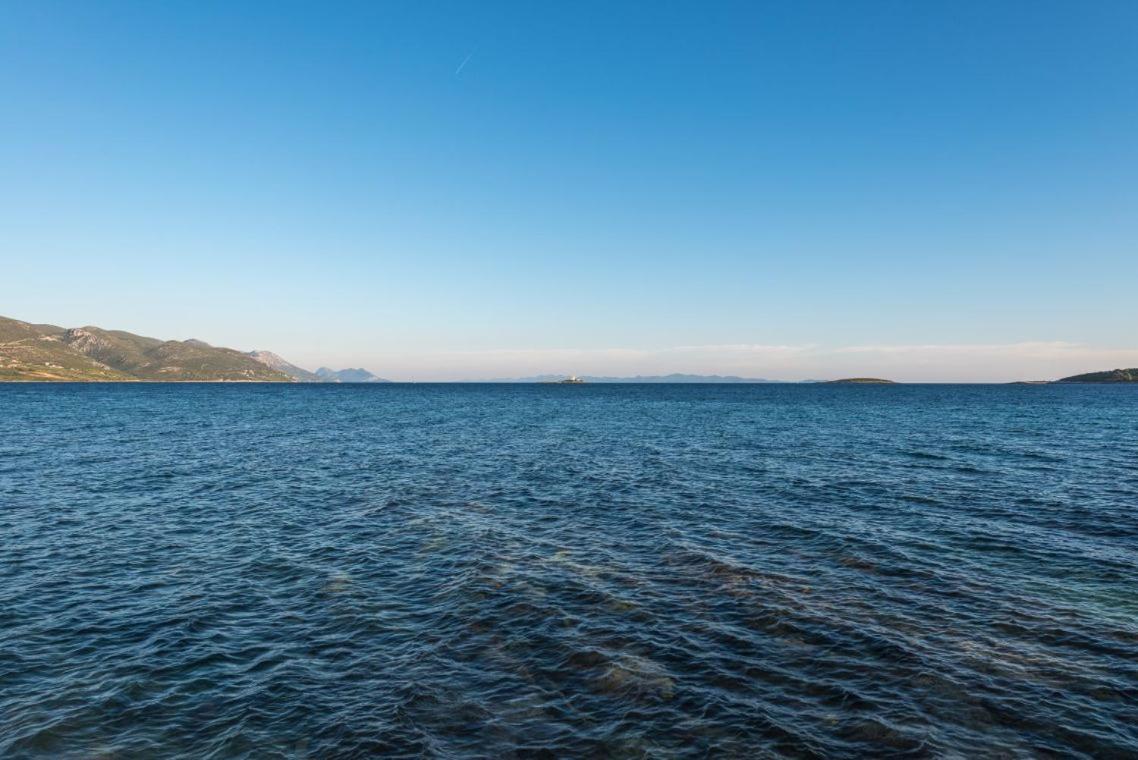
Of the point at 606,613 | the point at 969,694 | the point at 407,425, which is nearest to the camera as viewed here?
the point at 969,694

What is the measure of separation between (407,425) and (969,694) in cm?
9474

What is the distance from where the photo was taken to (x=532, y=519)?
35188 millimetres

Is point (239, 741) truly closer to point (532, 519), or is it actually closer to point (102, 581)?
point (102, 581)

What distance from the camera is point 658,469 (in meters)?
53.9

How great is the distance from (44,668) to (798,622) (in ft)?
82.6

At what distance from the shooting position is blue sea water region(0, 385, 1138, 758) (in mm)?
14539

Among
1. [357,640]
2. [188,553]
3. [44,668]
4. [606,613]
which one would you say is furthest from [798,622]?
[188,553]

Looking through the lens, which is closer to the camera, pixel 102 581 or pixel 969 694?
pixel 969 694

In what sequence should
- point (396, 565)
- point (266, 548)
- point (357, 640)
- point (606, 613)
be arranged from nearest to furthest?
point (357, 640) < point (606, 613) < point (396, 565) < point (266, 548)

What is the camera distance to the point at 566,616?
21.2m

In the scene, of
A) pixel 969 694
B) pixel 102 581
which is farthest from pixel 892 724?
pixel 102 581

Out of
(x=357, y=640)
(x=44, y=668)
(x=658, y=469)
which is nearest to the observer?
(x=44, y=668)

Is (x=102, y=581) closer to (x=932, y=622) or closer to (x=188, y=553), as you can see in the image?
(x=188, y=553)

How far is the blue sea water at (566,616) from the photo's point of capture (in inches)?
572
